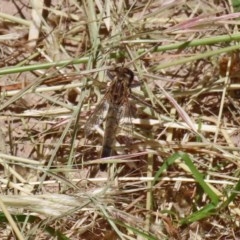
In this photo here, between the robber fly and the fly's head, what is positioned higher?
the fly's head

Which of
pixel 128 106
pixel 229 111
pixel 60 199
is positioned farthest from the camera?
pixel 229 111

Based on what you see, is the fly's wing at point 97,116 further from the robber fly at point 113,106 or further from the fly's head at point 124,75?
the fly's head at point 124,75

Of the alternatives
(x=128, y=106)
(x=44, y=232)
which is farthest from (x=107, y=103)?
(x=44, y=232)

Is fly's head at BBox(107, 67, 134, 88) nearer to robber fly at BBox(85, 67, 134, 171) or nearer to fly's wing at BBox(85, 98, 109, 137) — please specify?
robber fly at BBox(85, 67, 134, 171)

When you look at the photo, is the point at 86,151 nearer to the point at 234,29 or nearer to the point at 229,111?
the point at 229,111

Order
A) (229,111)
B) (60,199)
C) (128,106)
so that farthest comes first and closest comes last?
(229,111) < (128,106) < (60,199)

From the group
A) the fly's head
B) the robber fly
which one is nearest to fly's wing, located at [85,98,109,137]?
the robber fly

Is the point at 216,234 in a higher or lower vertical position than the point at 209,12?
lower
